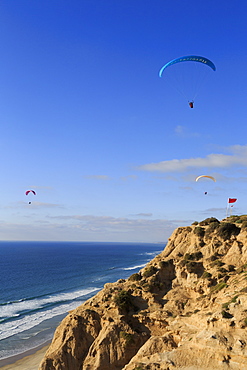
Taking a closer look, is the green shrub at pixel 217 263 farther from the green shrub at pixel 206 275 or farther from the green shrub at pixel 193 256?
the green shrub at pixel 193 256

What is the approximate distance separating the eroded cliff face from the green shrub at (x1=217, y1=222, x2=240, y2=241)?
0.08 metres

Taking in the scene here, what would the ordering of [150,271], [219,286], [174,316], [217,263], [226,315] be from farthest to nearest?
[150,271] < [217,263] < [219,286] < [174,316] < [226,315]

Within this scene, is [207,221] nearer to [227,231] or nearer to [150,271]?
[227,231]

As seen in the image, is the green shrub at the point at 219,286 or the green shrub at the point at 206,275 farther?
the green shrub at the point at 206,275

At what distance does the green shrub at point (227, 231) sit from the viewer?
35156 millimetres

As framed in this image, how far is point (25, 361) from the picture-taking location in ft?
118

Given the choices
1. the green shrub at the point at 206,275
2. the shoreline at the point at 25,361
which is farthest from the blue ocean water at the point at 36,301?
the green shrub at the point at 206,275

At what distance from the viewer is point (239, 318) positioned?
20141 millimetres

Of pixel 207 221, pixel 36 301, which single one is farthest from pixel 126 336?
pixel 36 301

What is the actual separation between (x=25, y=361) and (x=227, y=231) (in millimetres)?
29855

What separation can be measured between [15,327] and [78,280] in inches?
1579

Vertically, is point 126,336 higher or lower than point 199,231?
lower

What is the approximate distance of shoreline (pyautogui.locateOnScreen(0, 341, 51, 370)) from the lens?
34.4m

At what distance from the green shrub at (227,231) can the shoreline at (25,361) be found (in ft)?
89.2
